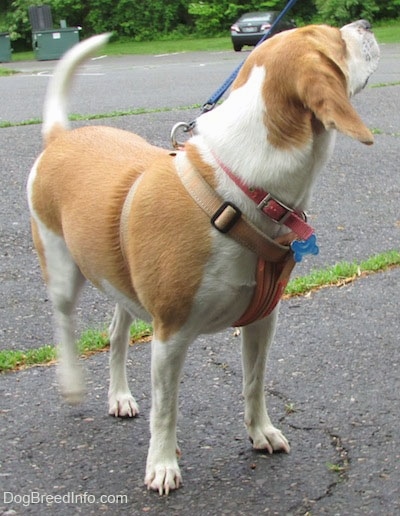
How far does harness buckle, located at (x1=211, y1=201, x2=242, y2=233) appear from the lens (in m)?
2.83

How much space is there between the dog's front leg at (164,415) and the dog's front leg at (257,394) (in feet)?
1.28

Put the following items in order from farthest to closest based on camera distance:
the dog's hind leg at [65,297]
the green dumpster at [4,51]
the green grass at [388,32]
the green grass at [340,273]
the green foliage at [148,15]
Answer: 1. the green foliage at [148,15]
2. the green dumpster at [4,51]
3. the green grass at [388,32]
4. the green grass at [340,273]
5. the dog's hind leg at [65,297]

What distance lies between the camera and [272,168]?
9.11 ft

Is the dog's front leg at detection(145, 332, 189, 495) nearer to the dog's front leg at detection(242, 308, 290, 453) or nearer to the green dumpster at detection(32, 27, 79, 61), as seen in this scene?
the dog's front leg at detection(242, 308, 290, 453)

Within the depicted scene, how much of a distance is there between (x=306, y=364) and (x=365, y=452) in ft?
2.90

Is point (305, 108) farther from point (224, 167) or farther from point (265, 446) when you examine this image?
point (265, 446)

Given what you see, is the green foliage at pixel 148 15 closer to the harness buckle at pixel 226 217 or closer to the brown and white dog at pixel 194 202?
the brown and white dog at pixel 194 202

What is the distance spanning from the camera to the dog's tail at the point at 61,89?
3.85m

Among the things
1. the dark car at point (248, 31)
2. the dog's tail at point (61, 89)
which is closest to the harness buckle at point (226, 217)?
the dog's tail at point (61, 89)

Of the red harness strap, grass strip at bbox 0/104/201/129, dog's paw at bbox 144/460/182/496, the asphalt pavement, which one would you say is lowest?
grass strip at bbox 0/104/201/129

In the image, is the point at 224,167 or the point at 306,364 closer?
the point at 224,167

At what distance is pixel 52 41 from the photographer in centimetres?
3000

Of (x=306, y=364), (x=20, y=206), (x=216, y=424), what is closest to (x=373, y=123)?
(x=20, y=206)

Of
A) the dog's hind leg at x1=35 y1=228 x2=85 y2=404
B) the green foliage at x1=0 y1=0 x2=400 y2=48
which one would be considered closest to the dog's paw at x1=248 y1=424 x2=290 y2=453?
the dog's hind leg at x1=35 y1=228 x2=85 y2=404
